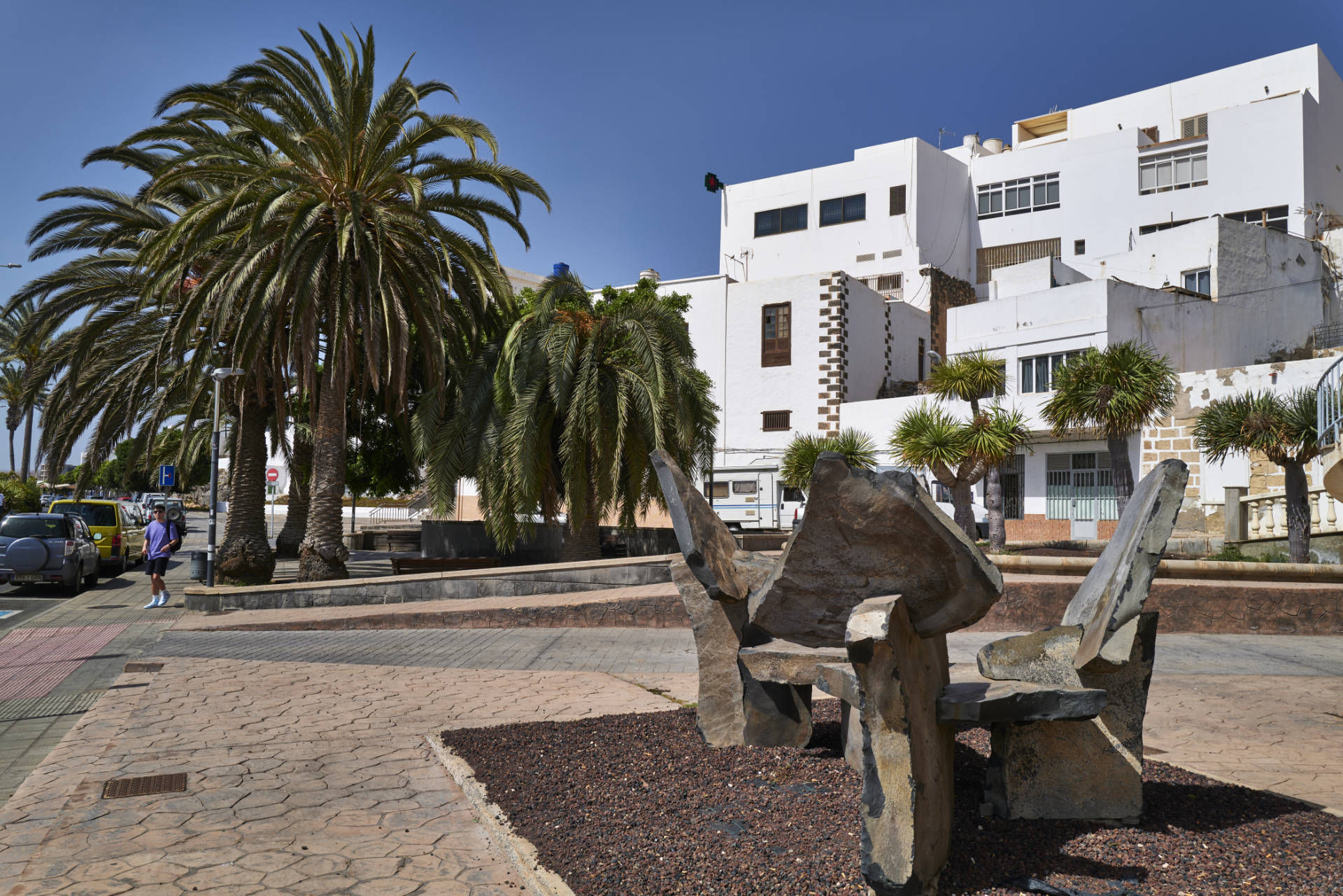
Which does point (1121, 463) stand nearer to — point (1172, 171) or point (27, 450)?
point (1172, 171)

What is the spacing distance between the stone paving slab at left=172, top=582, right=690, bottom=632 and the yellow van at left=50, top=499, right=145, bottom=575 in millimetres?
11196

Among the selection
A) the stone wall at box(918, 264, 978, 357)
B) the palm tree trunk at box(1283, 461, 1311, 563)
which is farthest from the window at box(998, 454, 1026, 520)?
the palm tree trunk at box(1283, 461, 1311, 563)

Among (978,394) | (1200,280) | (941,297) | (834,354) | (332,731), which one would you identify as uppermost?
(941,297)

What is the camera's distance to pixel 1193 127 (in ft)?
128

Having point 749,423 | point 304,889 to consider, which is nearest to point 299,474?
point 749,423

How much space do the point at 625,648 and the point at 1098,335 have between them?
2181 cm

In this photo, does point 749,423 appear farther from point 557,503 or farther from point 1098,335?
point 557,503

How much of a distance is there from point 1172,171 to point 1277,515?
21294mm

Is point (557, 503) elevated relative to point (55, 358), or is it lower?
lower

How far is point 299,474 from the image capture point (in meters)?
25.5

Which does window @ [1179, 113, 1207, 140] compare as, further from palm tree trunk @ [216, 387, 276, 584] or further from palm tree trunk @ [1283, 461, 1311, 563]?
palm tree trunk @ [216, 387, 276, 584]

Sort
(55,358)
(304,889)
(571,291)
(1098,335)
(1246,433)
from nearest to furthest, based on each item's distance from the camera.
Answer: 1. (304,889)
2. (1246,433)
3. (571,291)
4. (55,358)
5. (1098,335)

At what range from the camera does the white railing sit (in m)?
18.4

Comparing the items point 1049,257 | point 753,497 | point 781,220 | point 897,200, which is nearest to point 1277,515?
point 753,497
